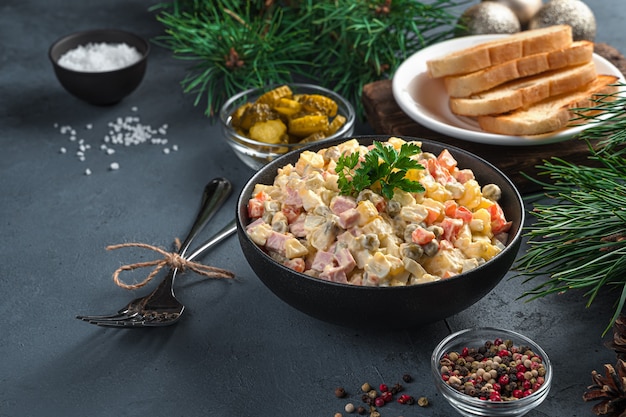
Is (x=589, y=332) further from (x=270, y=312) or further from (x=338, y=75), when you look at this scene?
(x=338, y=75)

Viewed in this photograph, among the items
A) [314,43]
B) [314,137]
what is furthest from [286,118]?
[314,43]

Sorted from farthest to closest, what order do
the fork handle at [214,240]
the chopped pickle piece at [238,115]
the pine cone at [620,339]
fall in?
the chopped pickle piece at [238,115] → the fork handle at [214,240] → the pine cone at [620,339]

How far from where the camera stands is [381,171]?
6.35 ft

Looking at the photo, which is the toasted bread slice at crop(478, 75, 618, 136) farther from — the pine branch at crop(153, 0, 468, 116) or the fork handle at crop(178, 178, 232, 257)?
the fork handle at crop(178, 178, 232, 257)

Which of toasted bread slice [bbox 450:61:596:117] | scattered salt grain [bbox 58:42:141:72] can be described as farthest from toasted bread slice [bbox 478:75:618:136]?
scattered salt grain [bbox 58:42:141:72]

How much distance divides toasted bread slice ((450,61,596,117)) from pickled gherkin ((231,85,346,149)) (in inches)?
16.4

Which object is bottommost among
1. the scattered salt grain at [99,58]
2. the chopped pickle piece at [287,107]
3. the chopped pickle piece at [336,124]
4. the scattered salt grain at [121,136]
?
the scattered salt grain at [121,136]

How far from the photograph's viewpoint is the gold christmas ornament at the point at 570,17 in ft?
9.98

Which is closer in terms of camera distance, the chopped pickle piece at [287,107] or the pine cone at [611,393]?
the pine cone at [611,393]

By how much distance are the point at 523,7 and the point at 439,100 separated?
2.13ft

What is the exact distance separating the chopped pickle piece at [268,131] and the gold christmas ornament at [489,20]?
89cm

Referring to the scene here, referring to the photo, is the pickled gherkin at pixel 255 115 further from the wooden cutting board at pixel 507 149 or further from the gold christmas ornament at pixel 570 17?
the gold christmas ornament at pixel 570 17

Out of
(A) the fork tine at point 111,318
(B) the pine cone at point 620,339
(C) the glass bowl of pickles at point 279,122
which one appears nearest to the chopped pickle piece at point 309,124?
(C) the glass bowl of pickles at point 279,122

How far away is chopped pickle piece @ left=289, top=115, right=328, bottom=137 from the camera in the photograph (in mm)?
2607
